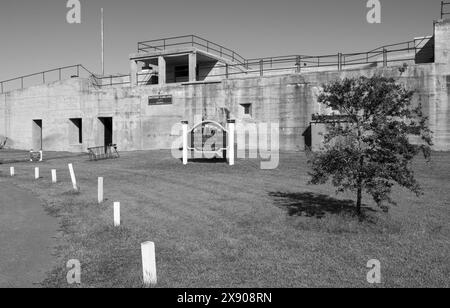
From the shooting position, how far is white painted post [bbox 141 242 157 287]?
5750 mm

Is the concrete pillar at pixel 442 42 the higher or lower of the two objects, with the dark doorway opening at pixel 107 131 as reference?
higher

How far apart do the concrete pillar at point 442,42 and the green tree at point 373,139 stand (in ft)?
54.9

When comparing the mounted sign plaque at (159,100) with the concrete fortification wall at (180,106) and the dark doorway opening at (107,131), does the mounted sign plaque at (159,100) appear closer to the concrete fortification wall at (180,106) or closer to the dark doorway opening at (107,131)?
the concrete fortification wall at (180,106)

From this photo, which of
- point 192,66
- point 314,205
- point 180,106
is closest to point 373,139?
point 314,205

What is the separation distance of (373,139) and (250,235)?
356cm

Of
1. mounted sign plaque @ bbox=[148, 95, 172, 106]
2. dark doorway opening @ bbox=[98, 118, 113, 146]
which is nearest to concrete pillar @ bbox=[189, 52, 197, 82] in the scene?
mounted sign plaque @ bbox=[148, 95, 172, 106]

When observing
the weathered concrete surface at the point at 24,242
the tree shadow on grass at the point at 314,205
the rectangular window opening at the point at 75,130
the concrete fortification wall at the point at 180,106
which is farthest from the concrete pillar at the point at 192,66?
the tree shadow on grass at the point at 314,205

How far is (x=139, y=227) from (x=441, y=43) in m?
21.9

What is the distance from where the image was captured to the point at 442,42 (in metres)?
23.2

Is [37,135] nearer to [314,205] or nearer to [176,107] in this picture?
[176,107]

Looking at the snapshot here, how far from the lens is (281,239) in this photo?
27.3ft

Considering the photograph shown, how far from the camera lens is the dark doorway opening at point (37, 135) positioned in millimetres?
40084

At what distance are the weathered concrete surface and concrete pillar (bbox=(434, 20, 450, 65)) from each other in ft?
73.9

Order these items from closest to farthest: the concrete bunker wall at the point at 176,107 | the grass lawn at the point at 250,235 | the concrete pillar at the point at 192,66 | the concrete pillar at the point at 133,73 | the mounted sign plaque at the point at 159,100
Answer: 1. the grass lawn at the point at 250,235
2. the concrete bunker wall at the point at 176,107
3. the mounted sign plaque at the point at 159,100
4. the concrete pillar at the point at 192,66
5. the concrete pillar at the point at 133,73
